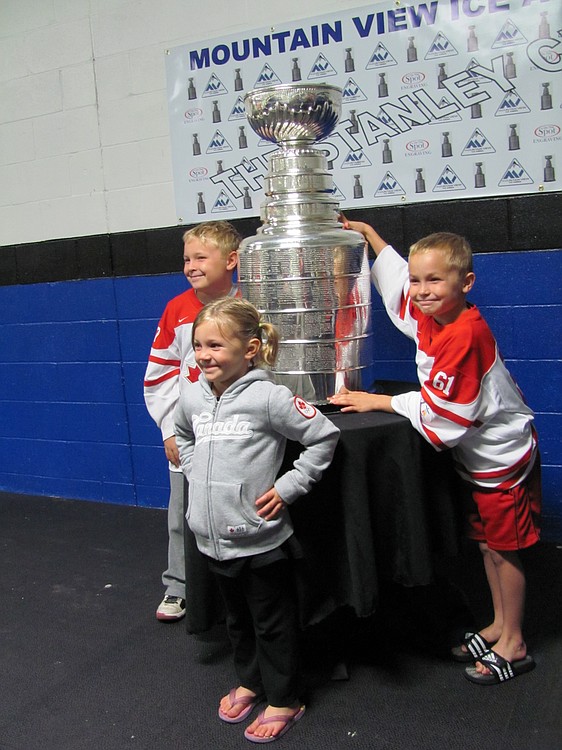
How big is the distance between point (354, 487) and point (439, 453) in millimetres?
269

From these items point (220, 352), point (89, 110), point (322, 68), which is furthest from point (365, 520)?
point (89, 110)

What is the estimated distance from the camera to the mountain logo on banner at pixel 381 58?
279 cm

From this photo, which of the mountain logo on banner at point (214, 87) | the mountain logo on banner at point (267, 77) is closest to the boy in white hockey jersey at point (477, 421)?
the mountain logo on banner at point (267, 77)

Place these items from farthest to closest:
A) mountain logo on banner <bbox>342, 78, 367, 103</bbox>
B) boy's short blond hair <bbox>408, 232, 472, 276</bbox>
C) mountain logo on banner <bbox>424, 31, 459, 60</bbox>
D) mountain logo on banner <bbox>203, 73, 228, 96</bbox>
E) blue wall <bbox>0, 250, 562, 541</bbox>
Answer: blue wall <bbox>0, 250, 562, 541</bbox>, mountain logo on banner <bbox>203, 73, 228, 96</bbox>, mountain logo on banner <bbox>342, 78, 367, 103</bbox>, mountain logo on banner <bbox>424, 31, 459, 60</bbox>, boy's short blond hair <bbox>408, 232, 472, 276</bbox>

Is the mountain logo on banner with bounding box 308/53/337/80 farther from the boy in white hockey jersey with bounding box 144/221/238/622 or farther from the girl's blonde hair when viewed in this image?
the girl's blonde hair

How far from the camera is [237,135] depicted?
3.13 metres

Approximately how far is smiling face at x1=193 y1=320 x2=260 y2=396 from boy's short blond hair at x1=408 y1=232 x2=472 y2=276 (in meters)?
0.49

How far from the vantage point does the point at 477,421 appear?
198 cm

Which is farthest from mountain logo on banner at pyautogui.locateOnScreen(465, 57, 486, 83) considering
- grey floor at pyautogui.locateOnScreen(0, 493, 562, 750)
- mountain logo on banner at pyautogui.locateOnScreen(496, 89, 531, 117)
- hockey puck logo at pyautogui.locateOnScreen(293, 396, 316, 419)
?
grey floor at pyautogui.locateOnScreen(0, 493, 562, 750)

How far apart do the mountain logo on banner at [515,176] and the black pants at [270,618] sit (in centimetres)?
154

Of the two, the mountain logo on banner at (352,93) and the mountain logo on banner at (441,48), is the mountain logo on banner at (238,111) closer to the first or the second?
the mountain logo on banner at (352,93)

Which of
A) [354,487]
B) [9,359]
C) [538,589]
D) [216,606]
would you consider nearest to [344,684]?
[216,606]

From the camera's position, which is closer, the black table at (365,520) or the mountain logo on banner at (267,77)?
the black table at (365,520)

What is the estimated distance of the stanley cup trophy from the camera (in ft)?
6.67
